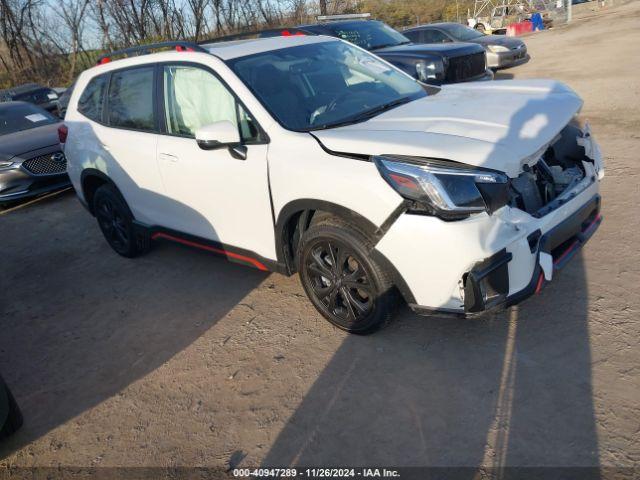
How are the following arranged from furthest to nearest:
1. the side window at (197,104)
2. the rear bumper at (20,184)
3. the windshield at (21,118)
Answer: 1. the windshield at (21,118)
2. the rear bumper at (20,184)
3. the side window at (197,104)

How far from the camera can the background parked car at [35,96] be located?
536 inches

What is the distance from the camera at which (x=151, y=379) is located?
348 cm

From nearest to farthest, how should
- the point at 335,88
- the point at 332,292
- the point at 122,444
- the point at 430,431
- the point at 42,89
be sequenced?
the point at 430,431
the point at 122,444
the point at 332,292
the point at 335,88
the point at 42,89

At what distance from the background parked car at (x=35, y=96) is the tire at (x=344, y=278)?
12482 millimetres

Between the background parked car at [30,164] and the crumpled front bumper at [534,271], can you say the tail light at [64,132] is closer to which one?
the background parked car at [30,164]

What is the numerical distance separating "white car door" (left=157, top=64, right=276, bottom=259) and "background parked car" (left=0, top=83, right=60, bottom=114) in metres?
11.1

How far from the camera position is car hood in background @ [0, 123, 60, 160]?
800 cm

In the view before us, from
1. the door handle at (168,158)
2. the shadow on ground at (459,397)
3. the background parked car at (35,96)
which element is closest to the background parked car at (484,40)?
the background parked car at (35,96)

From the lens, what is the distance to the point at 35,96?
14.0 meters

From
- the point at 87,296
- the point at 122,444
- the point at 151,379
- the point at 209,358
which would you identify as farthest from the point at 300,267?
the point at 87,296

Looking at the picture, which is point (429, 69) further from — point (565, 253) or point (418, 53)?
point (565, 253)

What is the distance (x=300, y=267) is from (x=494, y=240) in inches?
52.0

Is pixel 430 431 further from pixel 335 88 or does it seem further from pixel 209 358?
pixel 335 88

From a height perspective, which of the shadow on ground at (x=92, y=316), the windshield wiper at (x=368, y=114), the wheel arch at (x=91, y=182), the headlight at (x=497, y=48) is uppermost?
the windshield wiper at (x=368, y=114)
